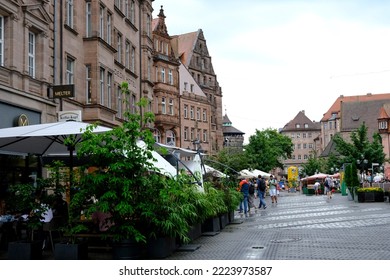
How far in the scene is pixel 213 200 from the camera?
1571cm

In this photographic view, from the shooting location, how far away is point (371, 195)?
31.9 metres

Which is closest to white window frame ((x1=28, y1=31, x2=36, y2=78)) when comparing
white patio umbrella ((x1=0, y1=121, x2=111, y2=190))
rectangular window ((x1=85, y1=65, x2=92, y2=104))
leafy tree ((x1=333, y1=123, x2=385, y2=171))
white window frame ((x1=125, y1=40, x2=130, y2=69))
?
rectangular window ((x1=85, y1=65, x2=92, y2=104))

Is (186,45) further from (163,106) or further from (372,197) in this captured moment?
(372,197)

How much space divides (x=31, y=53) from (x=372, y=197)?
21153 millimetres

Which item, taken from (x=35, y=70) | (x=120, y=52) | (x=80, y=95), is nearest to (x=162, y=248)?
(x=35, y=70)

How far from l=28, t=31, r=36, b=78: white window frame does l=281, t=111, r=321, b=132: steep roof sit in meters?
141

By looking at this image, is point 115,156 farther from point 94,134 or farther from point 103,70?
point 103,70

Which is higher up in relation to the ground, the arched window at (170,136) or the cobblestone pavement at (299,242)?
the arched window at (170,136)

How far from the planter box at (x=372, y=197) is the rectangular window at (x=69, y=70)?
1816 cm

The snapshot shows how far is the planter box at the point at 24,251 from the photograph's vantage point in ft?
34.3

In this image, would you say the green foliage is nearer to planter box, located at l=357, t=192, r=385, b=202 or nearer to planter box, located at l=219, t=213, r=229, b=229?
planter box, located at l=357, t=192, r=385, b=202

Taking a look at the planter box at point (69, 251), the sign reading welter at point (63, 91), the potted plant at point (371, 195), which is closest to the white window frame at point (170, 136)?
the potted plant at point (371, 195)

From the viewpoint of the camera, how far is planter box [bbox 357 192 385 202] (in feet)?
104

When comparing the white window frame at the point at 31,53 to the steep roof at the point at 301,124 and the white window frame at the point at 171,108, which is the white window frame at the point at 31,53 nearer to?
the white window frame at the point at 171,108
